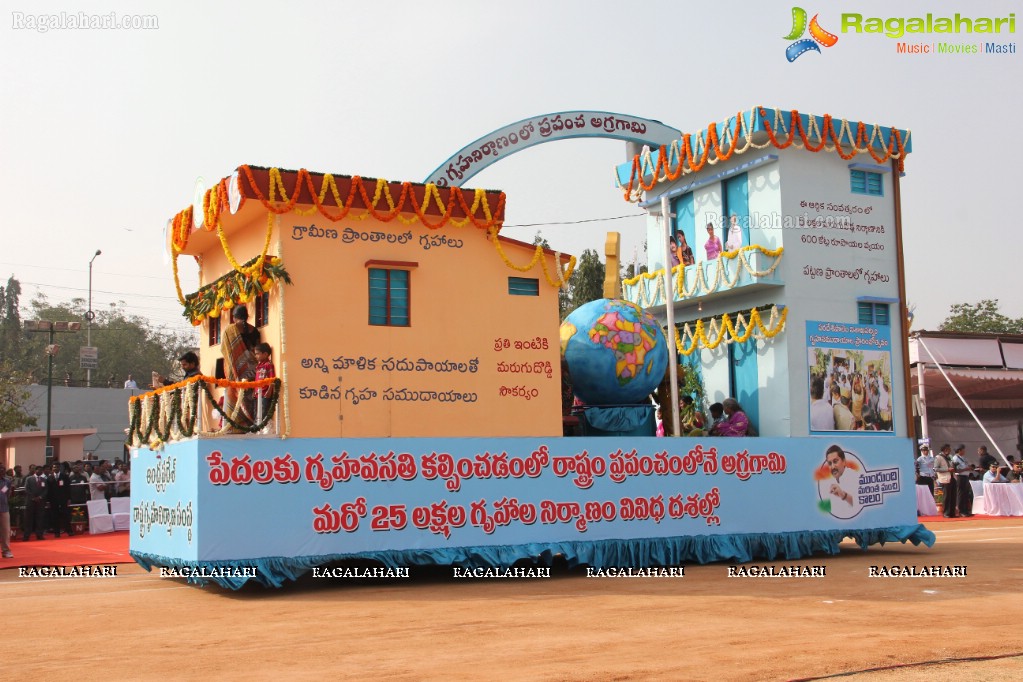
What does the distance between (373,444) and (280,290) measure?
2353 millimetres

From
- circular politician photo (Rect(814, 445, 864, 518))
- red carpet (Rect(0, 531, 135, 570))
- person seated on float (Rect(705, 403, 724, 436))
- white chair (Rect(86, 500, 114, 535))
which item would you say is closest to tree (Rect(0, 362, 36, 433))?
white chair (Rect(86, 500, 114, 535))

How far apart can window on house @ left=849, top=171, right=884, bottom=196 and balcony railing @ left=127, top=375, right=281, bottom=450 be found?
10875 millimetres

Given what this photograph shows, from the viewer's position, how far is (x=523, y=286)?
617 inches

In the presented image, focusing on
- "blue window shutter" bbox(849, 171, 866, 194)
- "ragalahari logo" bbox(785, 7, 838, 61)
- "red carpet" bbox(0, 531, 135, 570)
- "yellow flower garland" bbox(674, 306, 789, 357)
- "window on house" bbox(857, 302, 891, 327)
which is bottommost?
"red carpet" bbox(0, 531, 135, 570)

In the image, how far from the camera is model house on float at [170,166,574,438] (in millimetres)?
13953

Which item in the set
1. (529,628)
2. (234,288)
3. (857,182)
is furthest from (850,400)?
(234,288)

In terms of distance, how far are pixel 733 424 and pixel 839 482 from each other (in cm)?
205

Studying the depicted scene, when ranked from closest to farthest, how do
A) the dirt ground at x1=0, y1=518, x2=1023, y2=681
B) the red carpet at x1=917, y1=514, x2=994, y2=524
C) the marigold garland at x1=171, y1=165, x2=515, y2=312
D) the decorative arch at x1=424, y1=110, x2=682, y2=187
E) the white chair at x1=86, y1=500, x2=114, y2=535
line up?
the dirt ground at x1=0, y1=518, x2=1023, y2=681 < the marigold garland at x1=171, y1=165, x2=515, y2=312 < the decorative arch at x1=424, y1=110, x2=682, y2=187 < the red carpet at x1=917, y1=514, x2=994, y2=524 < the white chair at x1=86, y1=500, x2=114, y2=535

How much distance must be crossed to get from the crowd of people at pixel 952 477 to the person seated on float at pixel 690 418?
12435mm

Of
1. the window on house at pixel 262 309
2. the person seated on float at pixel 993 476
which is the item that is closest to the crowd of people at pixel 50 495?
the window on house at pixel 262 309

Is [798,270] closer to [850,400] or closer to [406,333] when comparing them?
[850,400]

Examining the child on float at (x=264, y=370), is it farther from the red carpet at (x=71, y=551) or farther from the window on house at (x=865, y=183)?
the window on house at (x=865, y=183)

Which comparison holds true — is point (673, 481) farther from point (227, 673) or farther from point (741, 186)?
point (227, 673)

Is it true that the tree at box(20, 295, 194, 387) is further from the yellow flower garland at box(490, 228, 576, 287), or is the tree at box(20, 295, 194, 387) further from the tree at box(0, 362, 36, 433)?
the yellow flower garland at box(490, 228, 576, 287)
